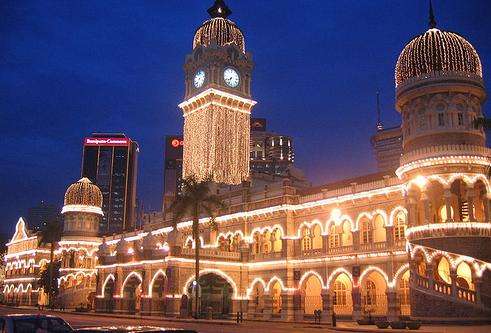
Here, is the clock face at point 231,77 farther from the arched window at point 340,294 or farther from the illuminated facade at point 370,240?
the arched window at point 340,294

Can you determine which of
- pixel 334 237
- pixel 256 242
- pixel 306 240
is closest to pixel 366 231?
pixel 334 237

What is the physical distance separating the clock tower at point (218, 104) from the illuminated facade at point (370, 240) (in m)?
9.64

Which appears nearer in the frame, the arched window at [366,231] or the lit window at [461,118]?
the lit window at [461,118]

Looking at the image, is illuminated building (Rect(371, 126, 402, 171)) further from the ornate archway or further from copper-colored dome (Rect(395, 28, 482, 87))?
copper-colored dome (Rect(395, 28, 482, 87))

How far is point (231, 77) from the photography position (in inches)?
3024

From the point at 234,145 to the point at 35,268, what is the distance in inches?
1832

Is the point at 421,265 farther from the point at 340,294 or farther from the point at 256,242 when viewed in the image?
the point at 256,242

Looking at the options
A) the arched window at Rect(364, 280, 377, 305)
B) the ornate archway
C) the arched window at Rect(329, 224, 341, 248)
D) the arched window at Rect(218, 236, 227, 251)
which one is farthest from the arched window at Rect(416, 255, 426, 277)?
the arched window at Rect(218, 236, 227, 251)

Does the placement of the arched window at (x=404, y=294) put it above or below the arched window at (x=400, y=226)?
below

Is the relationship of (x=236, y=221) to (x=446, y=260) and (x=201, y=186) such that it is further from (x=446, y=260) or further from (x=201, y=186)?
(x=446, y=260)

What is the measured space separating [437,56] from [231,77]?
1592 inches

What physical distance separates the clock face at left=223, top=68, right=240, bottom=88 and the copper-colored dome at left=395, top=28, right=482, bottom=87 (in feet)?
121

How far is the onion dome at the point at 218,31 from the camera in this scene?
77.4m

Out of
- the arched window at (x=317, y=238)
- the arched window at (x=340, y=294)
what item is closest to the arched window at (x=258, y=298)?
the arched window at (x=317, y=238)
